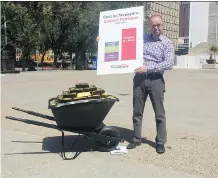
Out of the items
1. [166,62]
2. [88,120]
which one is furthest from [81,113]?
[166,62]

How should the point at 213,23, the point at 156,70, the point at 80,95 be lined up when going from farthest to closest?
the point at 213,23 → the point at 156,70 → the point at 80,95

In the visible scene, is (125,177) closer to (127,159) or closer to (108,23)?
(127,159)

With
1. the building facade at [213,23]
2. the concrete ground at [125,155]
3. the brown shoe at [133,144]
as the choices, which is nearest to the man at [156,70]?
the brown shoe at [133,144]

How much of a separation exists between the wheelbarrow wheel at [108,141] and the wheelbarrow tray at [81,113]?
0.17m

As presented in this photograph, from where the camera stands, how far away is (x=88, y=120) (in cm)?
541

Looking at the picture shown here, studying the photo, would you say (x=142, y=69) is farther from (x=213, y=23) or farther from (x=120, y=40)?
(x=213, y=23)

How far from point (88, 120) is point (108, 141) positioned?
464 mm

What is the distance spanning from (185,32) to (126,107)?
125 m

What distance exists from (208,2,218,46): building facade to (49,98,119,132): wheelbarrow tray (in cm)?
6153

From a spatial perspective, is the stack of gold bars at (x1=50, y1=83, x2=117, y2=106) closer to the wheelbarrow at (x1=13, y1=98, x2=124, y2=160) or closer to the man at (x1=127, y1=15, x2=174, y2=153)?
the wheelbarrow at (x1=13, y1=98, x2=124, y2=160)

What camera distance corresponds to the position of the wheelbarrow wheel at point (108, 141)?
562 cm

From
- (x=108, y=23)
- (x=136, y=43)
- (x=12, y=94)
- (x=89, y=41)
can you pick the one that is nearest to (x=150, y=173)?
(x=136, y=43)

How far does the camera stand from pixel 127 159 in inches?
209

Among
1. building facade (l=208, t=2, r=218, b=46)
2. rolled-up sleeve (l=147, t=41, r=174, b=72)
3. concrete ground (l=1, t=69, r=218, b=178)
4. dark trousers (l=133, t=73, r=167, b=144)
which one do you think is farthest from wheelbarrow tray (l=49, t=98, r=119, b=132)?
building facade (l=208, t=2, r=218, b=46)
